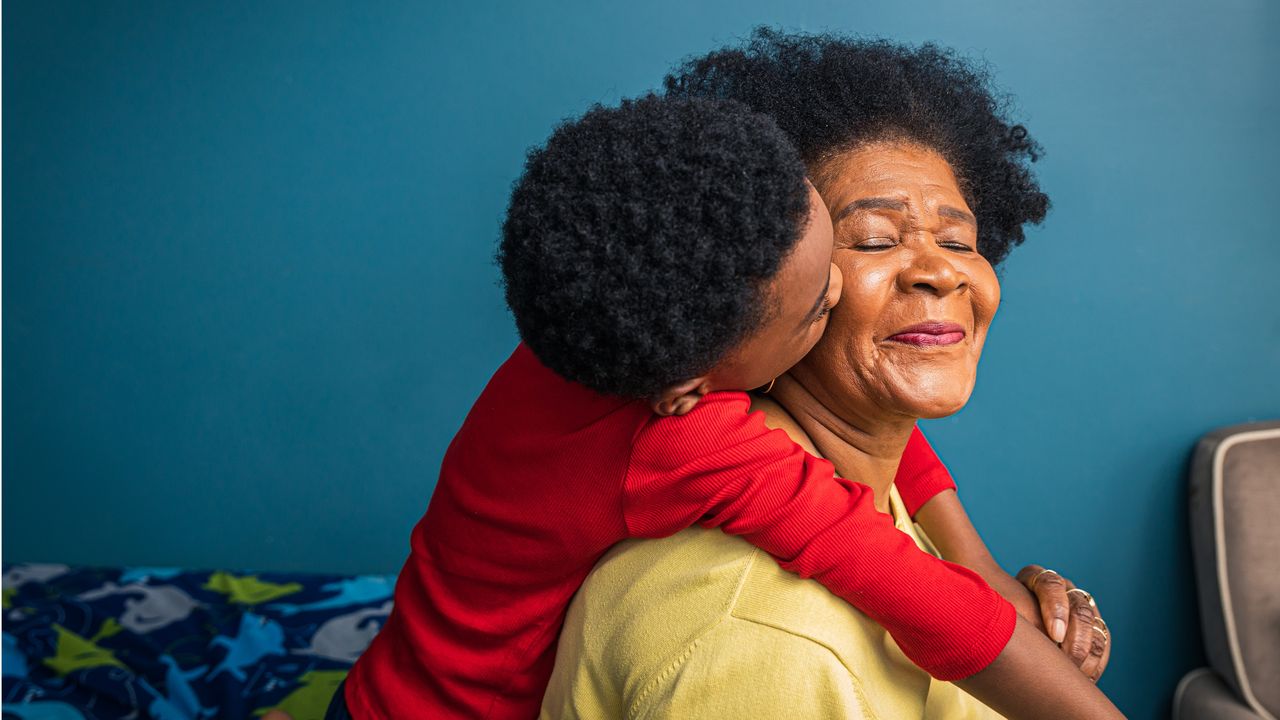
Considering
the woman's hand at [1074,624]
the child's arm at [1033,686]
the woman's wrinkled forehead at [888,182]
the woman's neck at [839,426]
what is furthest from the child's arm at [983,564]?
the woman's wrinkled forehead at [888,182]

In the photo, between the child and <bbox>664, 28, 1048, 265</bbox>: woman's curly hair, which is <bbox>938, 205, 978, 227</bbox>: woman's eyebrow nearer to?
<bbox>664, 28, 1048, 265</bbox>: woman's curly hair

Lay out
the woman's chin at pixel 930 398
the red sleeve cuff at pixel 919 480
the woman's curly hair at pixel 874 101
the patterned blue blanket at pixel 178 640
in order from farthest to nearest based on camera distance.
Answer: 1. the patterned blue blanket at pixel 178 640
2. the red sleeve cuff at pixel 919 480
3. the woman's curly hair at pixel 874 101
4. the woman's chin at pixel 930 398

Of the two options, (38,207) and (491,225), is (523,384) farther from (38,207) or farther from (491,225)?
(38,207)

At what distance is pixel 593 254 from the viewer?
2.70 ft

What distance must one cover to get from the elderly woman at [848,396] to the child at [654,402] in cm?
5

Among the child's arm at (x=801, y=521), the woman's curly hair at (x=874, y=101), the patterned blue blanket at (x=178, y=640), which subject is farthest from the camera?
the patterned blue blanket at (x=178, y=640)

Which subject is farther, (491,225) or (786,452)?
(491,225)

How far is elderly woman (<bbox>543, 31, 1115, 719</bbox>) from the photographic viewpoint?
2.99 ft

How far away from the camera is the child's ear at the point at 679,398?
92cm

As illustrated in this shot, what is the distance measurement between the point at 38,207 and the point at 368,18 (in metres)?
1.04

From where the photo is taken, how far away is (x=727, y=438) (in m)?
0.92

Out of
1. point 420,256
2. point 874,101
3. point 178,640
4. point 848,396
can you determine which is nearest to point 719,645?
point 848,396

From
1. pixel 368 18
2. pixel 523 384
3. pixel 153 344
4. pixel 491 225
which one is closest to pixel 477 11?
pixel 368 18

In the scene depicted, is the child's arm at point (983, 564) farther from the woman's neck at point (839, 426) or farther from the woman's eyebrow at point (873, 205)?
the woman's eyebrow at point (873, 205)
